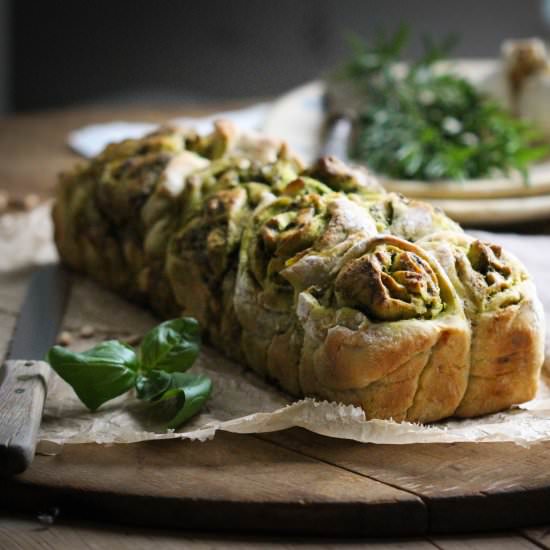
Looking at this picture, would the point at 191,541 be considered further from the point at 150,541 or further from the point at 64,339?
the point at 64,339

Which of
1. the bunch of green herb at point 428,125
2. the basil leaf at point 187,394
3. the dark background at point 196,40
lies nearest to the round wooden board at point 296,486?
the basil leaf at point 187,394

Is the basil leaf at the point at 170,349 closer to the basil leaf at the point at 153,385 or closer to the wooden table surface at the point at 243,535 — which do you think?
the basil leaf at the point at 153,385

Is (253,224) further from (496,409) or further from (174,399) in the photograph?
(496,409)

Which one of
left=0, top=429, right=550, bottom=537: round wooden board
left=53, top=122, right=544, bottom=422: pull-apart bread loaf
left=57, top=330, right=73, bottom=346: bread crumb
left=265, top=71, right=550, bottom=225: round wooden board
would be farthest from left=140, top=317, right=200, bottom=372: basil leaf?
left=265, top=71, right=550, bottom=225: round wooden board

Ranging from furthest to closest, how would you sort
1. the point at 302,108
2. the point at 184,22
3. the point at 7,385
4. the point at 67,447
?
the point at 184,22 → the point at 302,108 → the point at 7,385 → the point at 67,447

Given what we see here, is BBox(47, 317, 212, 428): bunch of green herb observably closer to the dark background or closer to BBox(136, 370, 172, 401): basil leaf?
BBox(136, 370, 172, 401): basil leaf

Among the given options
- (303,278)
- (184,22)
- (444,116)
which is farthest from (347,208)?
(184,22)

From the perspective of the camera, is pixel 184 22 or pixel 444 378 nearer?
pixel 444 378
